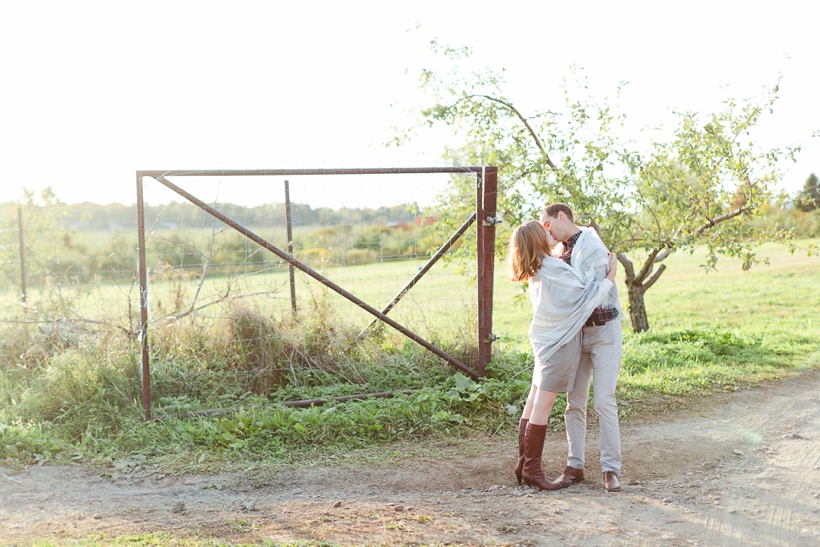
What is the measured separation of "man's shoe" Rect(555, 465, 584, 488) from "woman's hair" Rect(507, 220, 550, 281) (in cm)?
147

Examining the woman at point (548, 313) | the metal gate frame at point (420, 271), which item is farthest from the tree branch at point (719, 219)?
the woman at point (548, 313)

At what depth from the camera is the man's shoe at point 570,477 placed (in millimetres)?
4895

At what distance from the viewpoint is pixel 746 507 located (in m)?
4.42

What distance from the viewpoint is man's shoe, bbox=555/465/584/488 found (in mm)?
4895

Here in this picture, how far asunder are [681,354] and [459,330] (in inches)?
123

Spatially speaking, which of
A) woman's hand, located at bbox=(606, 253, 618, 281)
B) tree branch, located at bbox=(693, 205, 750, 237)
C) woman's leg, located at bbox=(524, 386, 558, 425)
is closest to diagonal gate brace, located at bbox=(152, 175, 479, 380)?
woman's leg, located at bbox=(524, 386, 558, 425)

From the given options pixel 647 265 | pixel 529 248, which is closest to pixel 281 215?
pixel 529 248

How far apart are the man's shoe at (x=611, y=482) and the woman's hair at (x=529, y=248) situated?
151 centimetres

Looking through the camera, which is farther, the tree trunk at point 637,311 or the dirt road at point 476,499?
the tree trunk at point 637,311

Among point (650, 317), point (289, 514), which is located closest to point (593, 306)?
point (289, 514)

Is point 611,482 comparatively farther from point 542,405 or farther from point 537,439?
point 542,405

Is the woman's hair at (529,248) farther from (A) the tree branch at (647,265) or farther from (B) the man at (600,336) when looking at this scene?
(A) the tree branch at (647,265)

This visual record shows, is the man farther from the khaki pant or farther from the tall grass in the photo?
the tall grass

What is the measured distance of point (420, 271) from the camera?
7.21m
